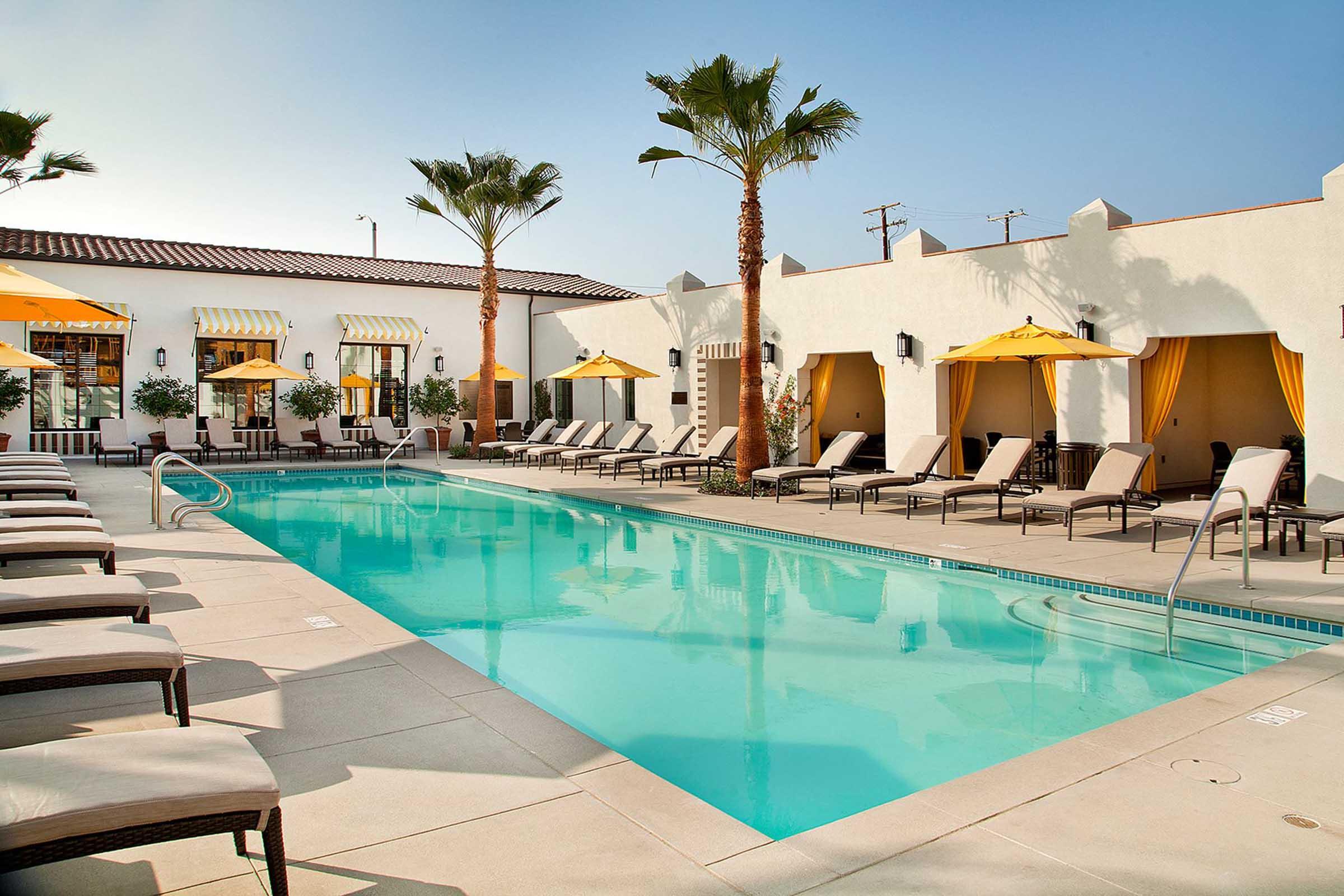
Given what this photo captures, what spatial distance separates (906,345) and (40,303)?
12.1m

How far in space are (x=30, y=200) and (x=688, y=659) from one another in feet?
78.4

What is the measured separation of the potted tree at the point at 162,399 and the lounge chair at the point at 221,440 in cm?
74

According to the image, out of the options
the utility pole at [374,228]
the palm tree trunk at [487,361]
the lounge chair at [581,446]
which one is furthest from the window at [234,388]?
the utility pole at [374,228]

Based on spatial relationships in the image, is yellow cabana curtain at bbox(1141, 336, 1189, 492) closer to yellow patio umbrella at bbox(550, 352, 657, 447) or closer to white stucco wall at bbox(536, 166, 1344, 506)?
white stucco wall at bbox(536, 166, 1344, 506)

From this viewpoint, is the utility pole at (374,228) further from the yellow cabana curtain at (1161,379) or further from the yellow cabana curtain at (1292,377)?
the yellow cabana curtain at (1292,377)

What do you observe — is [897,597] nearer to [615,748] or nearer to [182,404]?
[615,748]

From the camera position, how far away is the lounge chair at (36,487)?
998 centimetres

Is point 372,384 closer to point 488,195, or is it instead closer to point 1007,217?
point 488,195

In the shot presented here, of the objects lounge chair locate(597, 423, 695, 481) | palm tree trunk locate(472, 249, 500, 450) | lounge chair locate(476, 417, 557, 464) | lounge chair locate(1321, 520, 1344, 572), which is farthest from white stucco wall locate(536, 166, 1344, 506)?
palm tree trunk locate(472, 249, 500, 450)

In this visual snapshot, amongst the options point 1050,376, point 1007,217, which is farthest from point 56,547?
point 1007,217

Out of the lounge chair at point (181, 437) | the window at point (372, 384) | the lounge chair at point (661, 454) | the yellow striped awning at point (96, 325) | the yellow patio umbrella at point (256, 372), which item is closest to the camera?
the lounge chair at point (661, 454)

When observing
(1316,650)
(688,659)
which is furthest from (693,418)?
(1316,650)

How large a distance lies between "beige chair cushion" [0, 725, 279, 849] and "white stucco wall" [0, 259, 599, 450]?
21.5 m

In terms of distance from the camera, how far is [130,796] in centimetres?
246
